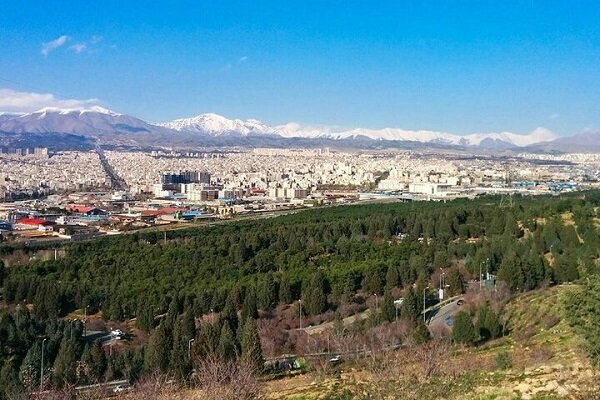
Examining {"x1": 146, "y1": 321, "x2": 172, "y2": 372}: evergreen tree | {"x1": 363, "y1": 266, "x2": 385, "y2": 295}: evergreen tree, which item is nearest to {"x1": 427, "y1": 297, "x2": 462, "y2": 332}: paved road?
{"x1": 363, "y1": 266, "x2": 385, "y2": 295}: evergreen tree

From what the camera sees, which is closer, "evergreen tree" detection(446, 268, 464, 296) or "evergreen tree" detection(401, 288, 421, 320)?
"evergreen tree" detection(401, 288, 421, 320)

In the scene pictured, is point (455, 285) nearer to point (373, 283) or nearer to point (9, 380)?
point (373, 283)

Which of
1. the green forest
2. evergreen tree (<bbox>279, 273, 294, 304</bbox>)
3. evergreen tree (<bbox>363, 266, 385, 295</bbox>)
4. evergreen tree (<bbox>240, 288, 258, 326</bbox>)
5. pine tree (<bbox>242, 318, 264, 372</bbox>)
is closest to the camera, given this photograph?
pine tree (<bbox>242, 318, 264, 372</bbox>)

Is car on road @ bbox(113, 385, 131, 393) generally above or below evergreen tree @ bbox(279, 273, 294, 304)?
below

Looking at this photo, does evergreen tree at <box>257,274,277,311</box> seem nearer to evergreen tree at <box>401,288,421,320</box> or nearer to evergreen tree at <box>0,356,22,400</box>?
evergreen tree at <box>401,288,421,320</box>

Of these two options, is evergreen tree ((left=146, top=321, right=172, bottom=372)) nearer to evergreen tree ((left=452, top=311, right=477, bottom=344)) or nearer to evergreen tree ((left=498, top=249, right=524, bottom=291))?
evergreen tree ((left=452, top=311, right=477, bottom=344))

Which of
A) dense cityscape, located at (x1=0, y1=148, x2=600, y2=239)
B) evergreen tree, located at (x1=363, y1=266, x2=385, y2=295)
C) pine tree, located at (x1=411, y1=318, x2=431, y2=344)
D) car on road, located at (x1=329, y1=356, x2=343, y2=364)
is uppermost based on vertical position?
pine tree, located at (x1=411, y1=318, x2=431, y2=344)

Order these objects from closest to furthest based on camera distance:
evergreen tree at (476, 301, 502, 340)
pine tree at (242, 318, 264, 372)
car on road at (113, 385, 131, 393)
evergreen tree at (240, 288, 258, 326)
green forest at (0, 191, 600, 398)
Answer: car on road at (113, 385, 131, 393) < pine tree at (242, 318, 264, 372) < green forest at (0, 191, 600, 398) < evergreen tree at (476, 301, 502, 340) < evergreen tree at (240, 288, 258, 326)
